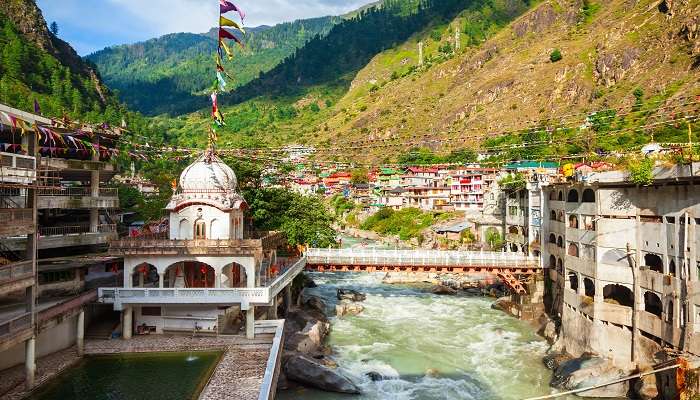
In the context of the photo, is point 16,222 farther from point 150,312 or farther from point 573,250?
point 573,250

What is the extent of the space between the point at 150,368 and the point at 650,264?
2741cm

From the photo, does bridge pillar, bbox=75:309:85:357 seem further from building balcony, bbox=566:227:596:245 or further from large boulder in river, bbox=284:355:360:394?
building balcony, bbox=566:227:596:245

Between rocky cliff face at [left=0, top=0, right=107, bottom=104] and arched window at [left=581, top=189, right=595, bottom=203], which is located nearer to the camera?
arched window at [left=581, top=189, right=595, bottom=203]

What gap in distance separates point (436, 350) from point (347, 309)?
406 inches

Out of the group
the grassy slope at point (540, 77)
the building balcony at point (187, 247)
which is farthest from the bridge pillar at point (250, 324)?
the grassy slope at point (540, 77)

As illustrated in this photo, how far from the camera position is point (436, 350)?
34.5 m

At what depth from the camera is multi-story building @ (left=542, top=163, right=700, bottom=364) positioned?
81.5 feet

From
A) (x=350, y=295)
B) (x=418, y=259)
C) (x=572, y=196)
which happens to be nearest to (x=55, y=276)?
(x=350, y=295)

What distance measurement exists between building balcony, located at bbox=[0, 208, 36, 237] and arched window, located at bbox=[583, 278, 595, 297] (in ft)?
100

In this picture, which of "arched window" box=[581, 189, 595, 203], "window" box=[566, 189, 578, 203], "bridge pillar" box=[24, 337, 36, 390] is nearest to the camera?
"bridge pillar" box=[24, 337, 36, 390]

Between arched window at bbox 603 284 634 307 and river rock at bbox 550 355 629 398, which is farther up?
arched window at bbox 603 284 634 307

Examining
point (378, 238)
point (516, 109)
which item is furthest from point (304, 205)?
point (516, 109)

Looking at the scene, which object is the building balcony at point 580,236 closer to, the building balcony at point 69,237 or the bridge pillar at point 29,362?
the bridge pillar at point 29,362

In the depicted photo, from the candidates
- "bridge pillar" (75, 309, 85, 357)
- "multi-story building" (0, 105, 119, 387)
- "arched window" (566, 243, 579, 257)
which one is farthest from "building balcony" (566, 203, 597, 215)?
"bridge pillar" (75, 309, 85, 357)
